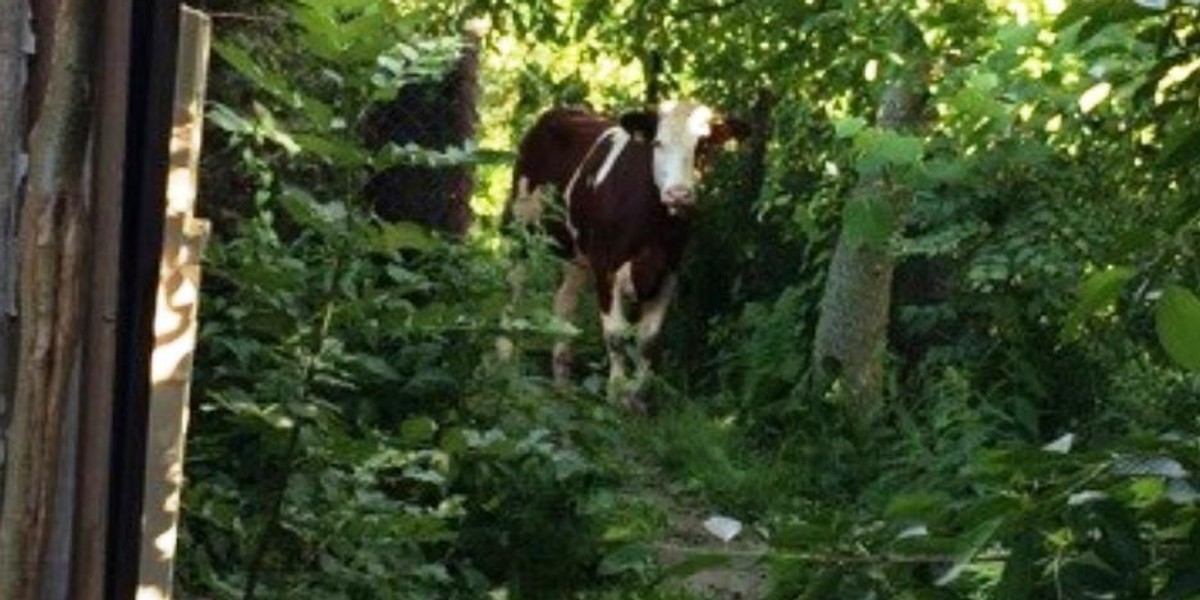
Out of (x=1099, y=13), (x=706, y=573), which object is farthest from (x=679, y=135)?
(x=1099, y=13)

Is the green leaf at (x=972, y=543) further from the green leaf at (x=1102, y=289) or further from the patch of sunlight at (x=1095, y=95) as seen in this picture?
the patch of sunlight at (x=1095, y=95)

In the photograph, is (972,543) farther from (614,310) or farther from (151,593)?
(614,310)

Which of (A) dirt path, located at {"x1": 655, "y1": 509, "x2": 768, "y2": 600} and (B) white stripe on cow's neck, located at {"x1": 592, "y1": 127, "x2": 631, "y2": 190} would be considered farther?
(B) white stripe on cow's neck, located at {"x1": 592, "y1": 127, "x2": 631, "y2": 190}

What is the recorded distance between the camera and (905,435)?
1052cm

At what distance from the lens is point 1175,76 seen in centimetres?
368

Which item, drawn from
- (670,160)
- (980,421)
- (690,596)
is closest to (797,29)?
(690,596)

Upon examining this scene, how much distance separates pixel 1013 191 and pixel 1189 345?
233 inches

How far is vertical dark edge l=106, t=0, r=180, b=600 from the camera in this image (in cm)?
266

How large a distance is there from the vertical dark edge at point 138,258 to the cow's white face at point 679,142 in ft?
36.5

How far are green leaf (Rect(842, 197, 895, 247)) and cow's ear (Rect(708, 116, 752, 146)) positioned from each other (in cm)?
933

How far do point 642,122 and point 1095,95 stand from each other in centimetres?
1012

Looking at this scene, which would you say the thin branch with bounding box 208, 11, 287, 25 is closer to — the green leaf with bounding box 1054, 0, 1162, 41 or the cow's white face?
the green leaf with bounding box 1054, 0, 1162, 41

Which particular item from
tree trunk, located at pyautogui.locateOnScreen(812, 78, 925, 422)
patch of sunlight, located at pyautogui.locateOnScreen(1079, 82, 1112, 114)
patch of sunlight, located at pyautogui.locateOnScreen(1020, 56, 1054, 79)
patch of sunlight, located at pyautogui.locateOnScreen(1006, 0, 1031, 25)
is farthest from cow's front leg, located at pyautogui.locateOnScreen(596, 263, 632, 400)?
patch of sunlight, located at pyautogui.locateOnScreen(1079, 82, 1112, 114)

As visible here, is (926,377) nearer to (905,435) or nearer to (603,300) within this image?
(905,435)
